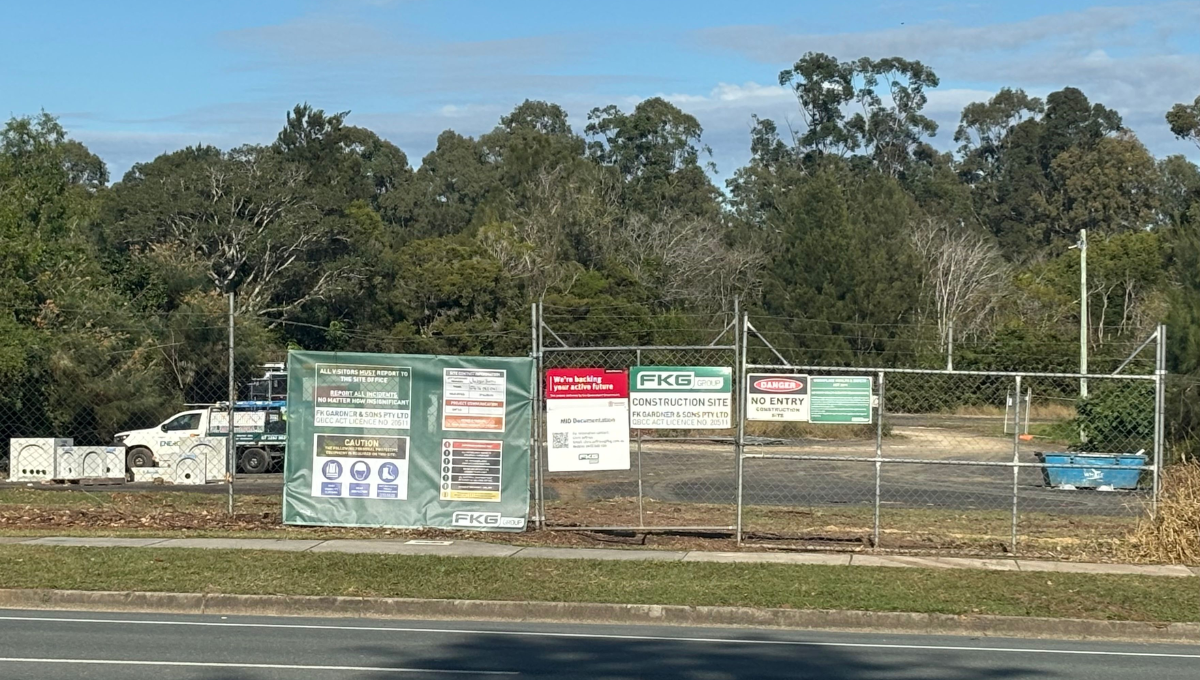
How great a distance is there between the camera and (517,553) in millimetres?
14211

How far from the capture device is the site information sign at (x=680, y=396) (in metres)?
14.6

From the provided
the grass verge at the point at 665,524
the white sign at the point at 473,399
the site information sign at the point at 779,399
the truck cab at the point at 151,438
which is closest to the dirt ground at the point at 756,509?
the grass verge at the point at 665,524

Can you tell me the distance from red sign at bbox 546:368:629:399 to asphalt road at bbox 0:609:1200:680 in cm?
407

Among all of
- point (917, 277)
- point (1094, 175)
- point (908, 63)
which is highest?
point (908, 63)

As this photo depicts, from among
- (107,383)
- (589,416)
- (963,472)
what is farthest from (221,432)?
(963,472)

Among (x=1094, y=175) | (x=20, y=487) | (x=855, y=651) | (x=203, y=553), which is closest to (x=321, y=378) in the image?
(x=203, y=553)

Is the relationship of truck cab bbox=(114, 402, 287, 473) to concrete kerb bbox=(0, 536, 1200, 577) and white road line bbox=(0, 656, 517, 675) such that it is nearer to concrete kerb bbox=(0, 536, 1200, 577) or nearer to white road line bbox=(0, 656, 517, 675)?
concrete kerb bbox=(0, 536, 1200, 577)

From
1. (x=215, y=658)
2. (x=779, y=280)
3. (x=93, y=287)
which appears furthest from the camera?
(x=779, y=280)

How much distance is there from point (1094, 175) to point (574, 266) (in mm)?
46579

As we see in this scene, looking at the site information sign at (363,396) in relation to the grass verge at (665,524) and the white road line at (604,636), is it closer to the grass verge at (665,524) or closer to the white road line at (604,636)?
the grass verge at (665,524)

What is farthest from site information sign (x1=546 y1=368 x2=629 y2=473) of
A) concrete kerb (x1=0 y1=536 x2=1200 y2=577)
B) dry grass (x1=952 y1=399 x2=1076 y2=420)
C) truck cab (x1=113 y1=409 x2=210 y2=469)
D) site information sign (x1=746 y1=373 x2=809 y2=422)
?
dry grass (x1=952 y1=399 x2=1076 y2=420)

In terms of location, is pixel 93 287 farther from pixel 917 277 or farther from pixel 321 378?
pixel 917 277

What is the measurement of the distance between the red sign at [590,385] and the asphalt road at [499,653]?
4.07 m

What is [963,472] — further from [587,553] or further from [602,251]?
[602,251]
